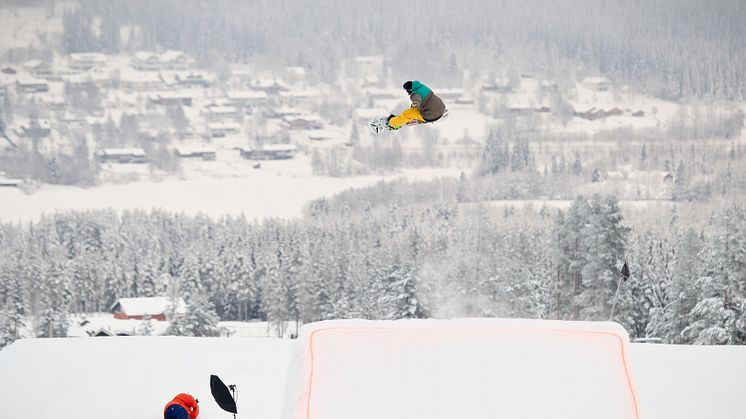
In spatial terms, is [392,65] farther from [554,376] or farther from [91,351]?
[554,376]

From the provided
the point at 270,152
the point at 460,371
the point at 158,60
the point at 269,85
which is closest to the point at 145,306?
the point at 270,152

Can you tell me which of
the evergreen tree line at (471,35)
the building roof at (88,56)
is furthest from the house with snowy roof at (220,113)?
the building roof at (88,56)

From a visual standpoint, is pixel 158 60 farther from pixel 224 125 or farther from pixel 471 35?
pixel 471 35

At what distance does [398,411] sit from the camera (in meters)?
3.79

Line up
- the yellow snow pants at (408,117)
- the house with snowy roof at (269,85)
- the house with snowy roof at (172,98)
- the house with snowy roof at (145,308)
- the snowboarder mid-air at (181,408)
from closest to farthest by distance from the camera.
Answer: the snowboarder mid-air at (181,408) < the yellow snow pants at (408,117) < the house with snowy roof at (145,308) < the house with snowy roof at (172,98) < the house with snowy roof at (269,85)

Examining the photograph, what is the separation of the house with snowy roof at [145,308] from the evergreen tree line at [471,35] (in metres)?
27.7

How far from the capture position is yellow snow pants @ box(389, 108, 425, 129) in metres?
5.99

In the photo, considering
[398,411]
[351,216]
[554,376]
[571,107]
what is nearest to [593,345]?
[554,376]

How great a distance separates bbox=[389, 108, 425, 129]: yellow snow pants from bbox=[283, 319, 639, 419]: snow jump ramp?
85.4 inches

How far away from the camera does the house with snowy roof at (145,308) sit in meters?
30.6

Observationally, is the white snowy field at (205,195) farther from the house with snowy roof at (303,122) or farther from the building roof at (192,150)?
the house with snowy roof at (303,122)

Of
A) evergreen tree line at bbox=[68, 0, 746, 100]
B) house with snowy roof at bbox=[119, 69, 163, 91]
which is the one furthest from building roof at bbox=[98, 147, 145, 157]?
evergreen tree line at bbox=[68, 0, 746, 100]

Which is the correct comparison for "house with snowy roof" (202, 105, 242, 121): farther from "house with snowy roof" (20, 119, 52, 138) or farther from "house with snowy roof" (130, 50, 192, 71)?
"house with snowy roof" (20, 119, 52, 138)

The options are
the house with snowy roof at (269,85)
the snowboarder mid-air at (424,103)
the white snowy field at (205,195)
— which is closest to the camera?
the snowboarder mid-air at (424,103)
